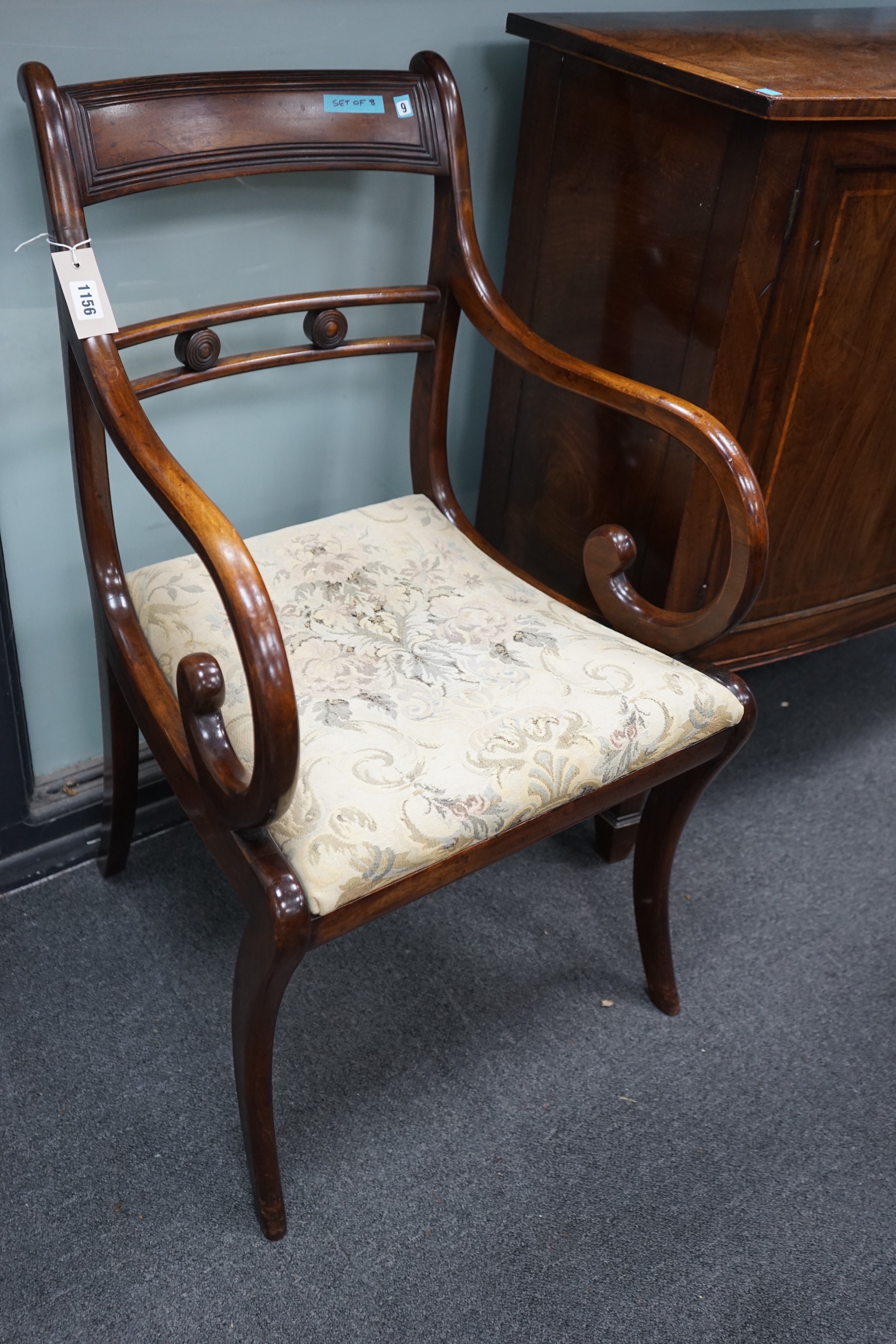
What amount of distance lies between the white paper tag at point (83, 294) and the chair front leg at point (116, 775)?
34cm

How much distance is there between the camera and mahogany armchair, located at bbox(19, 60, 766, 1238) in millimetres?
809

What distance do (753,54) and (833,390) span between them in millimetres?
348

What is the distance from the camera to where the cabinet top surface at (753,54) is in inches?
37.9

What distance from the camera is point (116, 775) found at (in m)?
1.22

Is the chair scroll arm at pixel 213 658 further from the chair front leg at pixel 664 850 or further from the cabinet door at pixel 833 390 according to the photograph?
the cabinet door at pixel 833 390

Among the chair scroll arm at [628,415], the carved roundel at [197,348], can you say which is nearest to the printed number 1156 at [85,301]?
the carved roundel at [197,348]

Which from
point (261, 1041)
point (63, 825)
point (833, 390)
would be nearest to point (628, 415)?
point (833, 390)

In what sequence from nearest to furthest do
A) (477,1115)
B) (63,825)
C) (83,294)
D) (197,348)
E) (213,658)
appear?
(213,658)
(83,294)
(197,348)
(477,1115)
(63,825)

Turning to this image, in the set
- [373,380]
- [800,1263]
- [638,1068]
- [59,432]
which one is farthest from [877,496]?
[59,432]

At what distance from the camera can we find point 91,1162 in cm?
106

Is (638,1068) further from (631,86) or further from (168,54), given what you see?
(168,54)

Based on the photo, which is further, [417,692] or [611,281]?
[611,281]

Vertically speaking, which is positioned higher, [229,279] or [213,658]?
[229,279]

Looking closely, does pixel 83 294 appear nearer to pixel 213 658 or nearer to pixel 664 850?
pixel 213 658
